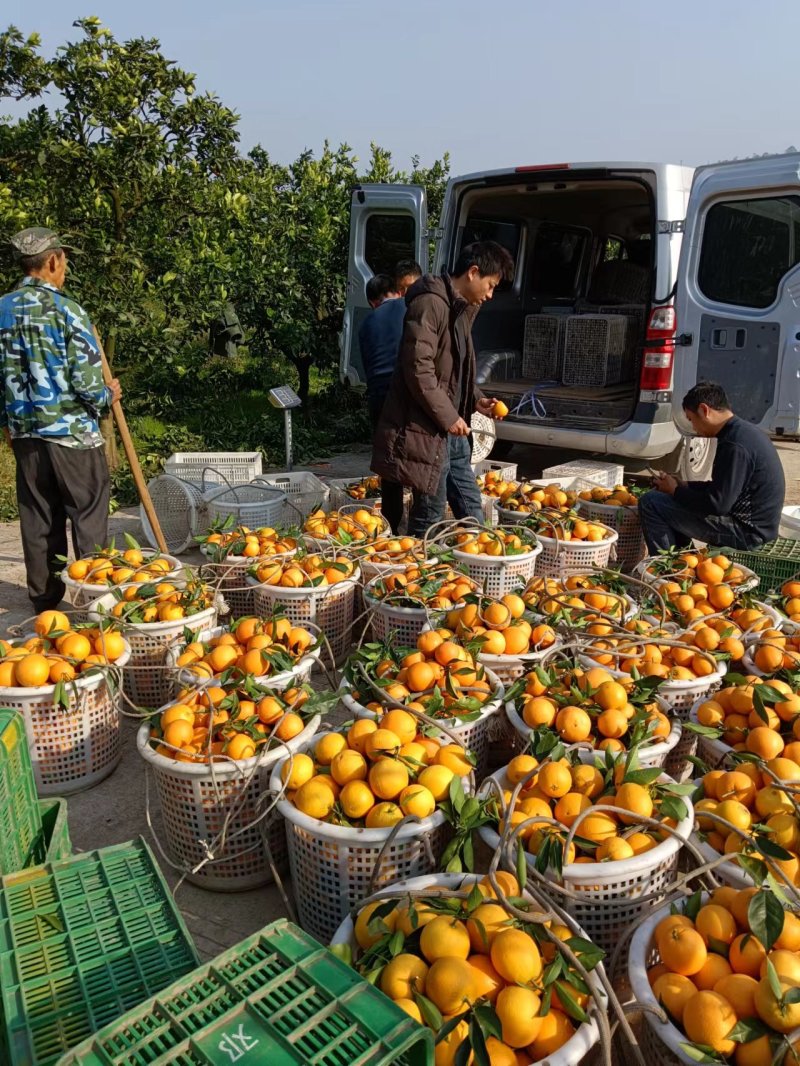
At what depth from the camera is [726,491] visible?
467 cm

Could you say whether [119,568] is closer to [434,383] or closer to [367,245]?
[434,383]

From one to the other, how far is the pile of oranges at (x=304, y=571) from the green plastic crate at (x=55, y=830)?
1.79 m

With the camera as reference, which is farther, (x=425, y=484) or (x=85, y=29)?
(x=85, y=29)

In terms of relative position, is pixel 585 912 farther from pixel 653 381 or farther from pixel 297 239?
pixel 297 239

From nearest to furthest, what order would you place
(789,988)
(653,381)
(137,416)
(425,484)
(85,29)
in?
(789,988), (425,484), (653,381), (85,29), (137,416)

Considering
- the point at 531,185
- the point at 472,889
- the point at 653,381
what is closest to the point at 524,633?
the point at 472,889

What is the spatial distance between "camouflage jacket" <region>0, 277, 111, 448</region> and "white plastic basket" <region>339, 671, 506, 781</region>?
7.77 feet

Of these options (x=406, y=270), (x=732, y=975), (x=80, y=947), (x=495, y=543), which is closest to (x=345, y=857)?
(x=80, y=947)

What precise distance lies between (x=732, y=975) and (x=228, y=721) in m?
1.67

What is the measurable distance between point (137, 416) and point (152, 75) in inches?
168

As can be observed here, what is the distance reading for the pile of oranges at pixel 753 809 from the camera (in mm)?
2111

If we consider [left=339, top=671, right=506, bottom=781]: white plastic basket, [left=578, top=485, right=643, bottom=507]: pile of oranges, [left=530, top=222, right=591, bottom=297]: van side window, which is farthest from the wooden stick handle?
[left=530, top=222, right=591, bottom=297]: van side window

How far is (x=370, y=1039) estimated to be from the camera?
136 cm

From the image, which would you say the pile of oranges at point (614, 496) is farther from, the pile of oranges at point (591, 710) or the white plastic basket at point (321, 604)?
the pile of oranges at point (591, 710)
